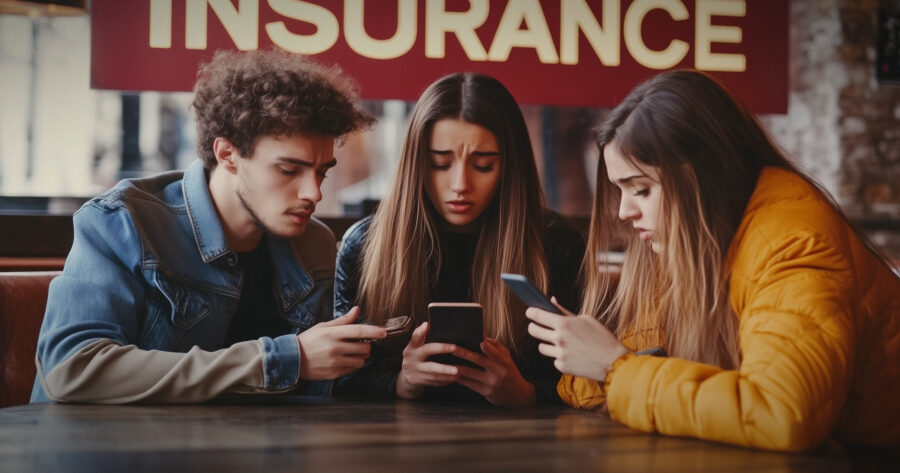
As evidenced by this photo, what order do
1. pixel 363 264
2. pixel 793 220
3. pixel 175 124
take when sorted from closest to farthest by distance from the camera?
pixel 793 220
pixel 363 264
pixel 175 124

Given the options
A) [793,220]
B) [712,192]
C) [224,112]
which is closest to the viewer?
[793,220]

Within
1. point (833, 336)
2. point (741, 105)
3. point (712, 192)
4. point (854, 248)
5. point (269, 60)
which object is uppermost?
point (269, 60)

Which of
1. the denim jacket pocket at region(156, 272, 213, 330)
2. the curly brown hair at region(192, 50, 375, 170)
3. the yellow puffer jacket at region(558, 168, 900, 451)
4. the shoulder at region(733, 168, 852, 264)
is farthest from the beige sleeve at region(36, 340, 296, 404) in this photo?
the shoulder at region(733, 168, 852, 264)

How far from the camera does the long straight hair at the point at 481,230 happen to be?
226 cm

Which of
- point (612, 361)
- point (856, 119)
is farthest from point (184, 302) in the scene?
point (856, 119)

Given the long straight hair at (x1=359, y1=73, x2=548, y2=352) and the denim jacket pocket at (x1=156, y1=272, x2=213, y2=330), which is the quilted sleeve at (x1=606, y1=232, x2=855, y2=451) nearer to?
the long straight hair at (x1=359, y1=73, x2=548, y2=352)

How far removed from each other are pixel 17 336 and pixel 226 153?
824mm

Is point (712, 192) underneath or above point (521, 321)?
above

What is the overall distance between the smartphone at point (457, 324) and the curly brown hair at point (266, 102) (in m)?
0.63

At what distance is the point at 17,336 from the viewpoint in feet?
7.64

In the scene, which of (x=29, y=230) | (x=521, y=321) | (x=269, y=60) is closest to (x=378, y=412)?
(x=521, y=321)

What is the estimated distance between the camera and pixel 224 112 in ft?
7.16

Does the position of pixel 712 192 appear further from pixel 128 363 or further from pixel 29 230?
pixel 29 230

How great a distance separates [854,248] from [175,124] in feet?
13.8
